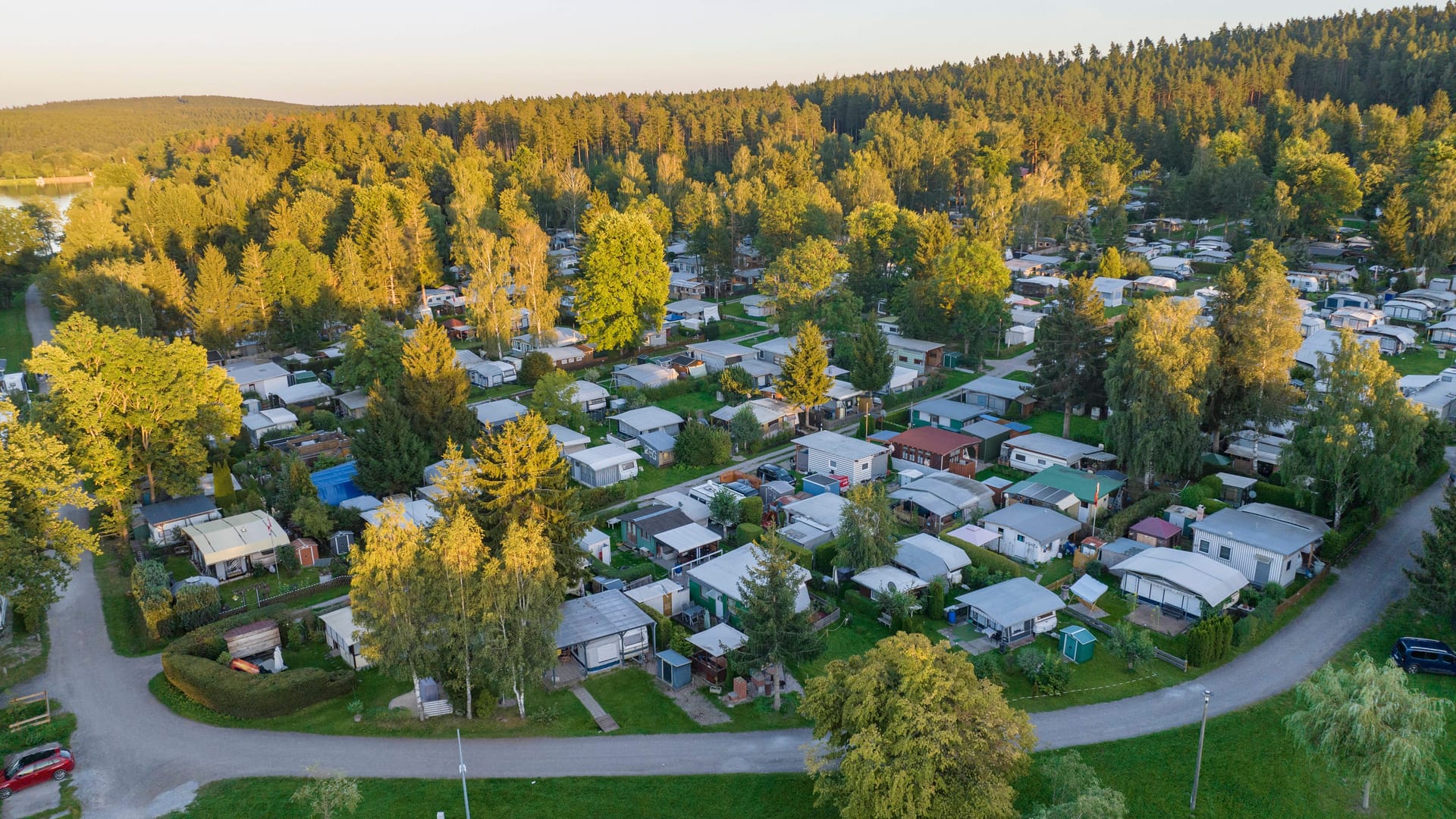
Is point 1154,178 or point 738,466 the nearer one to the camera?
point 738,466

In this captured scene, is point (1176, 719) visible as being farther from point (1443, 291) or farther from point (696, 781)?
point (1443, 291)

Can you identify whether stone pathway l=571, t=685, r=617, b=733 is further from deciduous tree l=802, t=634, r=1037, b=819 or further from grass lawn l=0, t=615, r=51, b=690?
grass lawn l=0, t=615, r=51, b=690

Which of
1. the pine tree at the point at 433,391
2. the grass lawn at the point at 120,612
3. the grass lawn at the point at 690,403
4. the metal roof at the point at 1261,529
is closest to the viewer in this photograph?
the grass lawn at the point at 120,612

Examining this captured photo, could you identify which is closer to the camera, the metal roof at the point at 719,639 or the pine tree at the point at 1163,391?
the metal roof at the point at 719,639

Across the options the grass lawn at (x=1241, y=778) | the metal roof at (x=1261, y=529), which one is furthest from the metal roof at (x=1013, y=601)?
the metal roof at (x=1261, y=529)

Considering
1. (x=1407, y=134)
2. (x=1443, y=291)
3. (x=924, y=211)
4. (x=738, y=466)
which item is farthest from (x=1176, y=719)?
(x=1407, y=134)

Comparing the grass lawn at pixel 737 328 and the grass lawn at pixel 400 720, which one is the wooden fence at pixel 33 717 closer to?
the grass lawn at pixel 400 720
